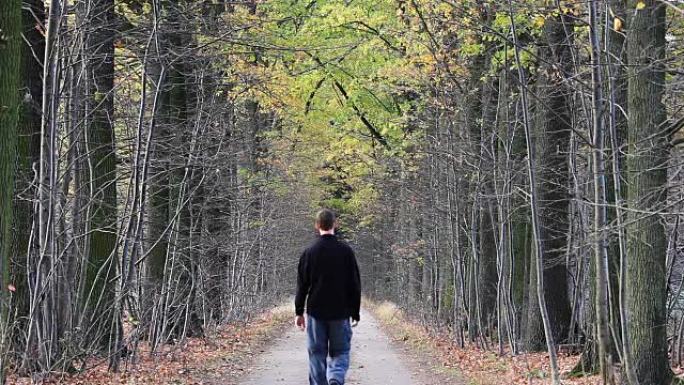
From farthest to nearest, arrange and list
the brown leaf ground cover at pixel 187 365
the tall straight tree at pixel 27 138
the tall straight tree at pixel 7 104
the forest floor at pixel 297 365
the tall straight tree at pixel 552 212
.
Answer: the tall straight tree at pixel 552 212, the forest floor at pixel 297 365, the tall straight tree at pixel 27 138, the brown leaf ground cover at pixel 187 365, the tall straight tree at pixel 7 104

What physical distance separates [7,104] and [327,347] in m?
3.92

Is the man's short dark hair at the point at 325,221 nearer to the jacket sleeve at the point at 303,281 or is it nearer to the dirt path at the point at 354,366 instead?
the jacket sleeve at the point at 303,281

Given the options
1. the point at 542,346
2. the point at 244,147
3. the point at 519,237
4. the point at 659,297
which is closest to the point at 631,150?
the point at 659,297

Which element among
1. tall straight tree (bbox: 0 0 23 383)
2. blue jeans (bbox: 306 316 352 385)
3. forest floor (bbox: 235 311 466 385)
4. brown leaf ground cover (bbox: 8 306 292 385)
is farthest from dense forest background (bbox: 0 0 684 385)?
blue jeans (bbox: 306 316 352 385)

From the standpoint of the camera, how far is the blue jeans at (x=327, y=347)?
340 inches

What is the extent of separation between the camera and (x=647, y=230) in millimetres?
10727

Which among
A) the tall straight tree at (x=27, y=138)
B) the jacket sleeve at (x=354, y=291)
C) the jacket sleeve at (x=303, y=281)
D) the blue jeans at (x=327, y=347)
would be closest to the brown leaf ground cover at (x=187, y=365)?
the tall straight tree at (x=27, y=138)

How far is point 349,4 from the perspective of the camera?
2311 centimetres

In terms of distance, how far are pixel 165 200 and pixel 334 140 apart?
16394mm

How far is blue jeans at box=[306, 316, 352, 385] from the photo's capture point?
8.65 metres

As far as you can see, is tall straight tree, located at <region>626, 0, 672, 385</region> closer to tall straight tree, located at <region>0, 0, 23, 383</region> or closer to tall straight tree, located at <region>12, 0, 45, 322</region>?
tall straight tree, located at <region>0, 0, 23, 383</region>

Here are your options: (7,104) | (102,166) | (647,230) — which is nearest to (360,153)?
(102,166)

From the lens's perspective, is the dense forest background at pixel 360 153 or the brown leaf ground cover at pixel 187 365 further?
the brown leaf ground cover at pixel 187 365

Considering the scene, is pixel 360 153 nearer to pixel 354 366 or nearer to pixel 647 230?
pixel 354 366
